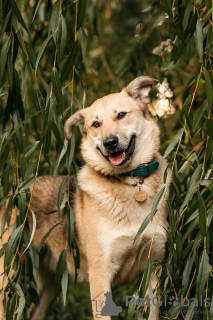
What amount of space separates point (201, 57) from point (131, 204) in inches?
44.0

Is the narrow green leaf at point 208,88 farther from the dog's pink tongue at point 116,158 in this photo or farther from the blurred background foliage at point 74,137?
the dog's pink tongue at point 116,158

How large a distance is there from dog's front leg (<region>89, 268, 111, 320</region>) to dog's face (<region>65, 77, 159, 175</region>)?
65 centimetres

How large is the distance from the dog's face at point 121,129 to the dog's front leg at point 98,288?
25.5 inches

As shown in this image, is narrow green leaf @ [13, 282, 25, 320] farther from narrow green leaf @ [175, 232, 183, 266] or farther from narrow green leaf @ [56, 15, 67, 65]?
narrow green leaf @ [56, 15, 67, 65]

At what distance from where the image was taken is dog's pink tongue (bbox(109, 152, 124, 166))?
3.05 metres

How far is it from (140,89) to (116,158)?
0.58 metres

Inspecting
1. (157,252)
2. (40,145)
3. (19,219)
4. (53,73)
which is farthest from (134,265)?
(53,73)

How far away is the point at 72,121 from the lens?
3.27m

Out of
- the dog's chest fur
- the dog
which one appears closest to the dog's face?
the dog

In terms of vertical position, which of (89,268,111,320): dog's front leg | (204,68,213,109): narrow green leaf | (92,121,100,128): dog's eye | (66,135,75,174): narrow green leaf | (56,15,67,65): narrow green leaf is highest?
(56,15,67,65): narrow green leaf

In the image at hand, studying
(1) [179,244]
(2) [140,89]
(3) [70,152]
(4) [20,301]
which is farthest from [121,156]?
(4) [20,301]

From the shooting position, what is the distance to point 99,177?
10.8 ft

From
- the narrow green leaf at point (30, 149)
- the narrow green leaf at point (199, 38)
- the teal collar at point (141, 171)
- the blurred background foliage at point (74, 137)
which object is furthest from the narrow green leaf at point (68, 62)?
the teal collar at point (141, 171)

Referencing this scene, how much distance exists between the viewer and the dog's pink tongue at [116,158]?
3049 mm
